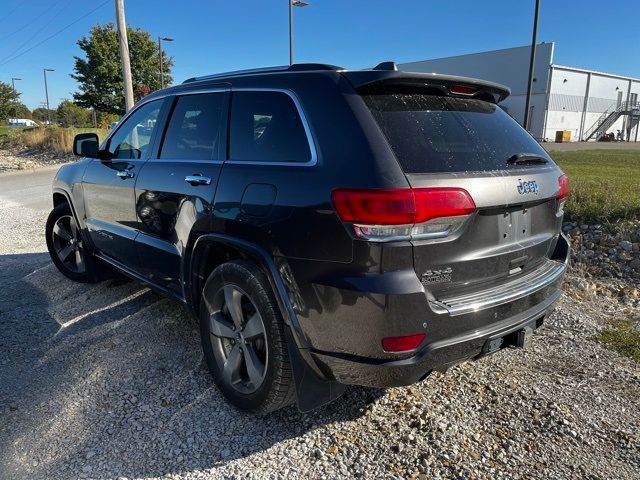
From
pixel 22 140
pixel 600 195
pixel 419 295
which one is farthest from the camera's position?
pixel 22 140

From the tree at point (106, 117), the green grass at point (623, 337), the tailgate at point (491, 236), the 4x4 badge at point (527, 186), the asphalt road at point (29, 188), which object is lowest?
the green grass at point (623, 337)

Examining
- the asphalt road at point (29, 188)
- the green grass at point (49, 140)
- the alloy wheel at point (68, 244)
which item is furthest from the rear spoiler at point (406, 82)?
the green grass at point (49, 140)

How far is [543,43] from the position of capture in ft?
141

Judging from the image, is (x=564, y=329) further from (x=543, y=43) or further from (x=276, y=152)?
(x=543, y=43)

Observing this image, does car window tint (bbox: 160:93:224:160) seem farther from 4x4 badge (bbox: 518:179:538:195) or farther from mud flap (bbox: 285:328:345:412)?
4x4 badge (bbox: 518:179:538:195)


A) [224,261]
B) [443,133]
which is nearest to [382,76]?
[443,133]

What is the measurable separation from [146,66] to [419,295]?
4379 centimetres

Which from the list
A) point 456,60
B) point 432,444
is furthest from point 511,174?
point 456,60

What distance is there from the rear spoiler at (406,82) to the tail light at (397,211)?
1.95 feet

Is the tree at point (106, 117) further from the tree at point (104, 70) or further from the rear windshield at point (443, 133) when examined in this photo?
the rear windshield at point (443, 133)

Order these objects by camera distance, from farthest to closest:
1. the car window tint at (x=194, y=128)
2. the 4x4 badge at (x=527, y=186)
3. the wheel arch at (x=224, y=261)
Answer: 1. the car window tint at (x=194, y=128)
2. the 4x4 badge at (x=527, y=186)
3. the wheel arch at (x=224, y=261)

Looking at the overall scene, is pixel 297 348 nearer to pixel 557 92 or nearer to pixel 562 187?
pixel 562 187

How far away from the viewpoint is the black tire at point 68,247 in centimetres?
486

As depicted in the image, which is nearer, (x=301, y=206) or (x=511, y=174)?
(x=301, y=206)
